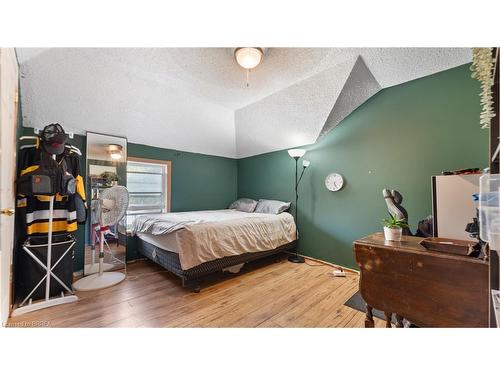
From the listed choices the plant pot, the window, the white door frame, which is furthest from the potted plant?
the window

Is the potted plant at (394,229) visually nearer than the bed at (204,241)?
Yes

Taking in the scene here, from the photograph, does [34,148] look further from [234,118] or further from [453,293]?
[453,293]

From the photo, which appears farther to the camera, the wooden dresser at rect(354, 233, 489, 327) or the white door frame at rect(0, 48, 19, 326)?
the white door frame at rect(0, 48, 19, 326)

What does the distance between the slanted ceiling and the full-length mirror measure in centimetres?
23

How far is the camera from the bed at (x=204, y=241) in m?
2.07

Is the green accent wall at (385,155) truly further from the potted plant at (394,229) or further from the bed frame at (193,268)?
the potted plant at (394,229)

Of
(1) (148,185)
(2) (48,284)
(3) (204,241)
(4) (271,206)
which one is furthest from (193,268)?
(1) (148,185)

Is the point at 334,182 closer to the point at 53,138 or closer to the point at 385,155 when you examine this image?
the point at 385,155

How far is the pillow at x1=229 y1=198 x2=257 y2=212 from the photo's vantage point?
12.3 ft

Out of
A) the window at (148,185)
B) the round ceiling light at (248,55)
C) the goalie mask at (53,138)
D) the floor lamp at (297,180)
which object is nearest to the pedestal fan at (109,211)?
the goalie mask at (53,138)

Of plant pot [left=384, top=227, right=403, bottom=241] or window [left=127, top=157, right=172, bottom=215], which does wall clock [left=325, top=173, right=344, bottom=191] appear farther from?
window [left=127, top=157, right=172, bottom=215]

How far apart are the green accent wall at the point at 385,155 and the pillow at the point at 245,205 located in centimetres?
72

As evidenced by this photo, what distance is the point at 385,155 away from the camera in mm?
2434
